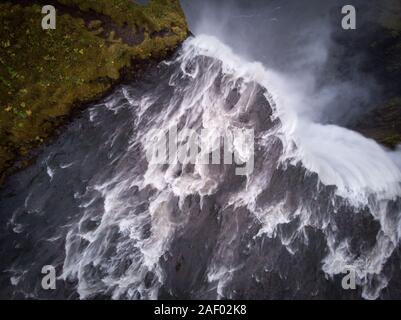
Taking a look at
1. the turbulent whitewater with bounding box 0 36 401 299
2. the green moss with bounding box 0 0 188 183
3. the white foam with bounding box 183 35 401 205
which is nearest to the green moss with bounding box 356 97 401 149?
the white foam with bounding box 183 35 401 205

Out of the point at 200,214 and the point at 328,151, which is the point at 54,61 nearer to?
the point at 200,214

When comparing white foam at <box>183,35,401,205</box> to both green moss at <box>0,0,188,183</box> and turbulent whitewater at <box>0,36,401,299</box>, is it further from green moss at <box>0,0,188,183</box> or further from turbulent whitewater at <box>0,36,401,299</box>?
green moss at <box>0,0,188,183</box>

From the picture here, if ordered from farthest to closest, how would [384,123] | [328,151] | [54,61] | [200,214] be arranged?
1. [384,123]
2. [328,151]
3. [54,61]
4. [200,214]

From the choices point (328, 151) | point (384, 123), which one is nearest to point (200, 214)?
point (328, 151)

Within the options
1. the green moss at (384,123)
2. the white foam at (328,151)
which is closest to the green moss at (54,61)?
the white foam at (328,151)

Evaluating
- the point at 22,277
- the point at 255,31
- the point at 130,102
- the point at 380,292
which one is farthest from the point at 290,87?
the point at 22,277

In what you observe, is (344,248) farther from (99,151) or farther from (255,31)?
(255,31)
